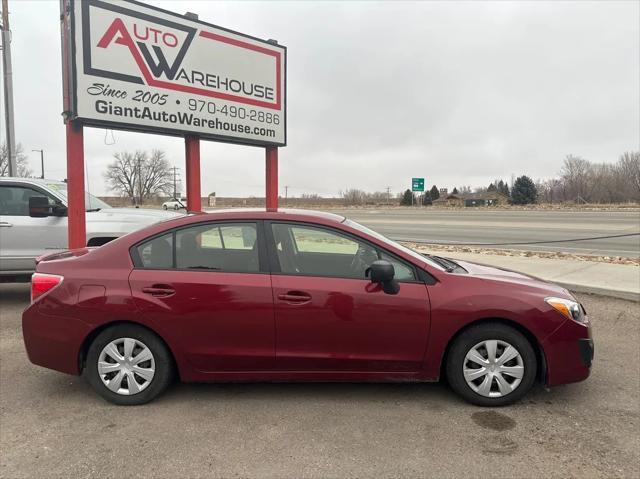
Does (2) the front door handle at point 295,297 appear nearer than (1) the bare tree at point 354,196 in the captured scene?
Yes

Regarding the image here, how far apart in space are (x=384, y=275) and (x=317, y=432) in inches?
45.7

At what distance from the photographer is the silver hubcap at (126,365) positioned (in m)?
3.62

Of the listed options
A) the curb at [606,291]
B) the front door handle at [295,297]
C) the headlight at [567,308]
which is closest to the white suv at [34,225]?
the front door handle at [295,297]

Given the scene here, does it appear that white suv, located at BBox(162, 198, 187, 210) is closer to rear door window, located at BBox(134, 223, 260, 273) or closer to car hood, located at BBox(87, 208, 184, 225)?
car hood, located at BBox(87, 208, 184, 225)

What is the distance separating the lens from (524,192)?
78500mm

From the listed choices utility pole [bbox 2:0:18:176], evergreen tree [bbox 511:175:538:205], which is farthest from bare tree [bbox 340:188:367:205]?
utility pole [bbox 2:0:18:176]

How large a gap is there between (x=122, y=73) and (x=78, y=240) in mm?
2292

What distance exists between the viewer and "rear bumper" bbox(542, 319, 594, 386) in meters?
3.54

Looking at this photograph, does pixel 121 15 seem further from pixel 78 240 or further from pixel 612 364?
pixel 612 364

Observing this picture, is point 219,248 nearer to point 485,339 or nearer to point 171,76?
point 485,339

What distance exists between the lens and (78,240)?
633cm

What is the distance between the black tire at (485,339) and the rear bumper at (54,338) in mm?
2738

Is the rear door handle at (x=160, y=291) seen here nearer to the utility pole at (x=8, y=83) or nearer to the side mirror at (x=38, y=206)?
the side mirror at (x=38, y=206)

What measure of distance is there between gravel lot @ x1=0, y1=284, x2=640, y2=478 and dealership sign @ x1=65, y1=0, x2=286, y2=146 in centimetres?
378
